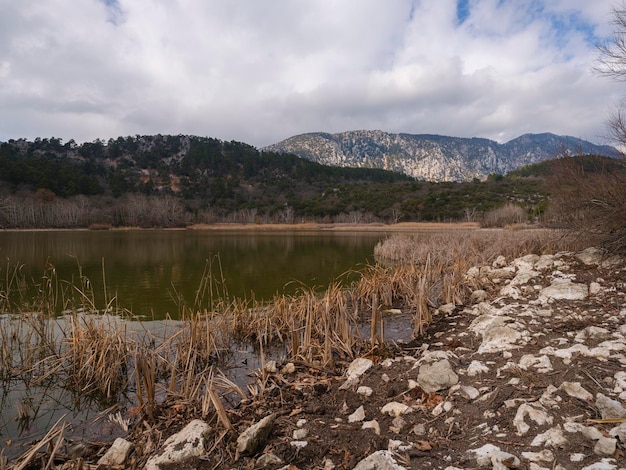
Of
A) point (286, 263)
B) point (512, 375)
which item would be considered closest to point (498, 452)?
point (512, 375)

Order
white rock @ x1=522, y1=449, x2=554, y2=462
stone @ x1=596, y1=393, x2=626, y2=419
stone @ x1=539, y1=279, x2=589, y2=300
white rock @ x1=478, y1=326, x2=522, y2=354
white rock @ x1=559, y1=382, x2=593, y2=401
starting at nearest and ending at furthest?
1. white rock @ x1=522, y1=449, x2=554, y2=462
2. stone @ x1=596, y1=393, x2=626, y2=419
3. white rock @ x1=559, y1=382, x2=593, y2=401
4. white rock @ x1=478, y1=326, x2=522, y2=354
5. stone @ x1=539, y1=279, x2=589, y2=300

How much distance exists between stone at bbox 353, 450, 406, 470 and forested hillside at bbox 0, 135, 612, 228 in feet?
169

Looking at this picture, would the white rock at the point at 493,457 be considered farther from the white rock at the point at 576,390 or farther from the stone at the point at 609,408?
the white rock at the point at 576,390

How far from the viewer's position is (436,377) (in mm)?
3812

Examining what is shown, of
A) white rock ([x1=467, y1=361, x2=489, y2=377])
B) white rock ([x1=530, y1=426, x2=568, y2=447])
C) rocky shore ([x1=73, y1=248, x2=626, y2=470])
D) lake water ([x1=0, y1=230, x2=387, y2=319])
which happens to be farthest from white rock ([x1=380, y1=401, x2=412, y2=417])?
lake water ([x1=0, y1=230, x2=387, y2=319])

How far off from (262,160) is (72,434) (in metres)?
146

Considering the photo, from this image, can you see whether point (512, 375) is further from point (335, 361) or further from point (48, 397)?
point (48, 397)

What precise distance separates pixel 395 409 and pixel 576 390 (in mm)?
1520

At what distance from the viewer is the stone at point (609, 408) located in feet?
8.72

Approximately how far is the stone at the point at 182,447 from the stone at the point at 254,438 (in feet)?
1.15

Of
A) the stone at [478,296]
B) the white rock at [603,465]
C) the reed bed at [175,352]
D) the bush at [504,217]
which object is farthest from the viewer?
the bush at [504,217]

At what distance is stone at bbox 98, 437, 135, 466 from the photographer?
323 cm

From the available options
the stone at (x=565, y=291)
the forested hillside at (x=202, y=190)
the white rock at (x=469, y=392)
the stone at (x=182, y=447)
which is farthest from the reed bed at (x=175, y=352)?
the forested hillside at (x=202, y=190)

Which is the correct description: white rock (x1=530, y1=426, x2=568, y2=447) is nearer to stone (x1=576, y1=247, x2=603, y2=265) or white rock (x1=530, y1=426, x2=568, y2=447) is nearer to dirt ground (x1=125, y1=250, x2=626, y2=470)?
dirt ground (x1=125, y1=250, x2=626, y2=470)
